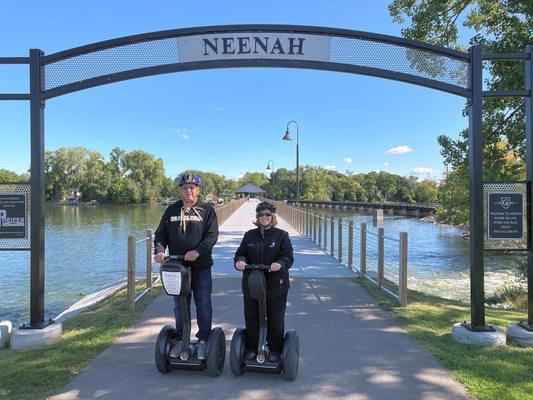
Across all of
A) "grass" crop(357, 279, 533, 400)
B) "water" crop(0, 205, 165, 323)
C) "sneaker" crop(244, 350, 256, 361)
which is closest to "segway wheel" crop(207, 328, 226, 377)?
"sneaker" crop(244, 350, 256, 361)

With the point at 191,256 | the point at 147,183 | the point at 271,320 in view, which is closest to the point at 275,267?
the point at 271,320

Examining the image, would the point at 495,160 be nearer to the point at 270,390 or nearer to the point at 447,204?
the point at 447,204

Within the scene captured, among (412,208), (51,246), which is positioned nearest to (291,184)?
(412,208)

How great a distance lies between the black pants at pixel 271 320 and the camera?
152 inches

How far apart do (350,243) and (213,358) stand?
21.9ft

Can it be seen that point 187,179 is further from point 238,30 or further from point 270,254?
point 238,30

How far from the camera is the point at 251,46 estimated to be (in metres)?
5.50

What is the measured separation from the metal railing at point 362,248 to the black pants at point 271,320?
3.14 metres

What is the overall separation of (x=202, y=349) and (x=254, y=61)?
338 centimetres

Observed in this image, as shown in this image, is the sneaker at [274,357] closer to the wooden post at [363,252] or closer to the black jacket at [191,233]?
the black jacket at [191,233]

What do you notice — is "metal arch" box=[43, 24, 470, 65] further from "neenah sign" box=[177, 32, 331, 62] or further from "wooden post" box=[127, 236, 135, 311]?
"wooden post" box=[127, 236, 135, 311]

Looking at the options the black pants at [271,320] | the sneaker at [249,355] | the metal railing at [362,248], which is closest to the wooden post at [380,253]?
the metal railing at [362,248]

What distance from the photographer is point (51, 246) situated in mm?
22328

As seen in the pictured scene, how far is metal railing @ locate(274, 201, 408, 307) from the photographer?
665 centimetres
